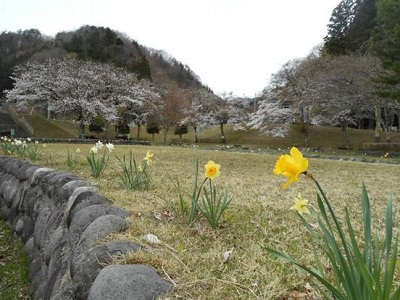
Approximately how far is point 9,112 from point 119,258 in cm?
3640

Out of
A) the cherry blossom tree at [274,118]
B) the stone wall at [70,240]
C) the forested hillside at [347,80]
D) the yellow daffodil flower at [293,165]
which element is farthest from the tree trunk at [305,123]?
the yellow daffodil flower at [293,165]

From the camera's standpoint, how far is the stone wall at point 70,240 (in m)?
1.60

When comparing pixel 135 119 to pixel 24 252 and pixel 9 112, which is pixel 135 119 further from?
pixel 24 252

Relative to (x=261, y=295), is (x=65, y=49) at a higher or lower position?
higher

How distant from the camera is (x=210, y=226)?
8.66 ft

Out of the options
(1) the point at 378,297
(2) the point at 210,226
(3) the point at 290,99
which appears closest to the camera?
(1) the point at 378,297

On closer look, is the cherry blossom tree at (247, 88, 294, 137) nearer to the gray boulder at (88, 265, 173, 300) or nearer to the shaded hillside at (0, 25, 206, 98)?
the shaded hillside at (0, 25, 206, 98)

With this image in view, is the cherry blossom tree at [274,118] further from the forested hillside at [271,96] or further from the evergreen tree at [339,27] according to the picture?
the evergreen tree at [339,27]

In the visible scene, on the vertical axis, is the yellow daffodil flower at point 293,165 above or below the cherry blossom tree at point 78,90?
below

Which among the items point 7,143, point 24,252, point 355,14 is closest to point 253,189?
point 24,252

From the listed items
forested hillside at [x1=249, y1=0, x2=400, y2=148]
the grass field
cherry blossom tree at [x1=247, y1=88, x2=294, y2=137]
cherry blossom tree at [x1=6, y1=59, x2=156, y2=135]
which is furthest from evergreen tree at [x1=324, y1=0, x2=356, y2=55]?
the grass field

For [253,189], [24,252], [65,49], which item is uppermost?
[65,49]

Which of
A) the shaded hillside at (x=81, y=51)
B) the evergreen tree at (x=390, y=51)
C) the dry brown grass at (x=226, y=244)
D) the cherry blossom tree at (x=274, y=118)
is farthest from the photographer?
the shaded hillside at (x=81, y=51)

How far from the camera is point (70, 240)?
2.71 metres
